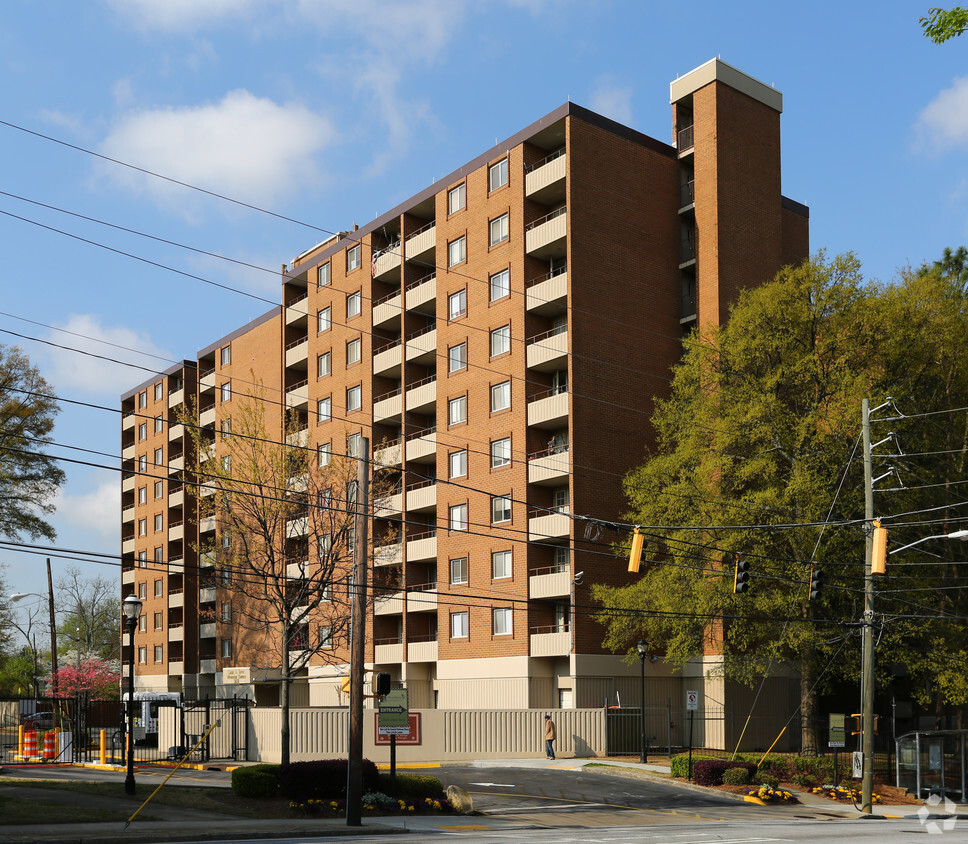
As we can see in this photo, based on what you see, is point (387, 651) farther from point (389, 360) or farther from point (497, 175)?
point (497, 175)

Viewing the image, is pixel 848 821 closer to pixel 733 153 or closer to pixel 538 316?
pixel 538 316

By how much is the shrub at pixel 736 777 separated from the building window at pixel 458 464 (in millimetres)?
24949

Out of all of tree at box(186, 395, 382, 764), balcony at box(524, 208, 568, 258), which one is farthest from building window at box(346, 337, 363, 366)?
balcony at box(524, 208, 568, 258)

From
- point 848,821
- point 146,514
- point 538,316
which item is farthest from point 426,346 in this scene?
point 146,514

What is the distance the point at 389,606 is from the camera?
206 ft

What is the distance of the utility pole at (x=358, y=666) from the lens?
2552cm

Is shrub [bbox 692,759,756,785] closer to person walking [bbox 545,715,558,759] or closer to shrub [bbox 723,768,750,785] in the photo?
shrub [bbox 723,768,750,785]

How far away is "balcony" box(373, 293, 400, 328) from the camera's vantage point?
6562cm

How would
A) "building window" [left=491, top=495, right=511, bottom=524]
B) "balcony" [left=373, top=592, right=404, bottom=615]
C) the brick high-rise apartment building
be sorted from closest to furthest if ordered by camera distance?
the brick high-rise apartment building, "building window" [left=491, top=495, right=511, bottom=524], "balcony" [left=373, top=592, right=404, bottom=615]

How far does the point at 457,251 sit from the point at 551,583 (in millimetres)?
19755

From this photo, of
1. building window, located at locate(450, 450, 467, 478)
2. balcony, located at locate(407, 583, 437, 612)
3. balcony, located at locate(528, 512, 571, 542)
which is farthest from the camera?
balcony, located at locate(407, 583, 437, 612)

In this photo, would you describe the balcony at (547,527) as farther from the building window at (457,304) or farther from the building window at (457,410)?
the building window at (457,304)

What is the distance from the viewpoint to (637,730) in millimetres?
49875

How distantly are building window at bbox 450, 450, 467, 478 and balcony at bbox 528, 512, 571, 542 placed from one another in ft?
22.6
